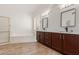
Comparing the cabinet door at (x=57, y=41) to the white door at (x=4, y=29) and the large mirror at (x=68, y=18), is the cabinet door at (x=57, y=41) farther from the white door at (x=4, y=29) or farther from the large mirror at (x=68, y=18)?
the white door at (x=4, y=29)

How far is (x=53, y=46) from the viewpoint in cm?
336

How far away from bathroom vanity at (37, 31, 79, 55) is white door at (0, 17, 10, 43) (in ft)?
2.57

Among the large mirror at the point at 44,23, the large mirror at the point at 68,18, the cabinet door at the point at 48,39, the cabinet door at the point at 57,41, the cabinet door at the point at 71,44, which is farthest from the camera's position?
the cabinet door at the point at 48,39

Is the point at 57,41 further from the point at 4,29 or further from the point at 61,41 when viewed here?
the point at 4,29

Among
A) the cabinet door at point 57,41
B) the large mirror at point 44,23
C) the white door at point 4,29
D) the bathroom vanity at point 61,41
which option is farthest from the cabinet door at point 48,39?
the white door at point 4,29

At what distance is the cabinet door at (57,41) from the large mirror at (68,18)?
0.33 m

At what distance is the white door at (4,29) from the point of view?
2.37m

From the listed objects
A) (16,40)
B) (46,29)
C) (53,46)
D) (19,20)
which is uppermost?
(19,20)

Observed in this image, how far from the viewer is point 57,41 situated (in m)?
3.29

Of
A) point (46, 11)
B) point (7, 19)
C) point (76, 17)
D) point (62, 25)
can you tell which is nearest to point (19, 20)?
point (7, 19)

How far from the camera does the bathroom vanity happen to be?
2.64 meters
